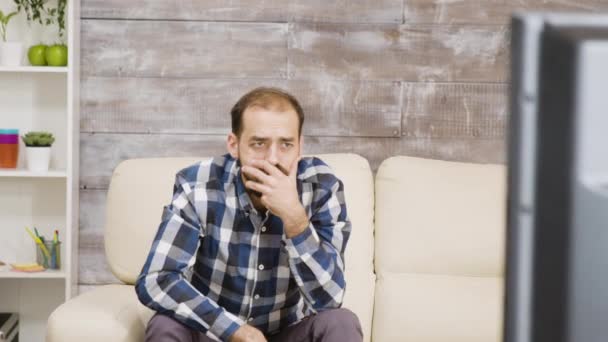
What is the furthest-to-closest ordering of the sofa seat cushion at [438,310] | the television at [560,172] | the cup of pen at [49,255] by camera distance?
the cup of pen at [49,255], the sofa seat cushion at [438,310], the television at [560,172]

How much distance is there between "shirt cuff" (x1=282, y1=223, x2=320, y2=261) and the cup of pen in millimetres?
1238

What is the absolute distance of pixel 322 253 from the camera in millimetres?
1835

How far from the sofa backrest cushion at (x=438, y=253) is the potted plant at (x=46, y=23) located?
1127mm

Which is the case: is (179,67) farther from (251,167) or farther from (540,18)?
(540,18)

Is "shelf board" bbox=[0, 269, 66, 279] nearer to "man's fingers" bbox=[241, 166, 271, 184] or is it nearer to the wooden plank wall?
the wooden plank wall

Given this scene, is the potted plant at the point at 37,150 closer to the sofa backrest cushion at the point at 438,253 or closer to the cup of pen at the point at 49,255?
the cup of pen at the point at 49,255

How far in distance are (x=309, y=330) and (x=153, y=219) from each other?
64cm

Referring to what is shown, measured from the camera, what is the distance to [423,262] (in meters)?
2.33

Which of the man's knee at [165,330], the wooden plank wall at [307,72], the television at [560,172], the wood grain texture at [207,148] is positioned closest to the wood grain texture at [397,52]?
the wooden plank wall at [307,72]

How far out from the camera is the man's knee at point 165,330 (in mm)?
1764

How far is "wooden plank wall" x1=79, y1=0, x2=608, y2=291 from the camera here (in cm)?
279

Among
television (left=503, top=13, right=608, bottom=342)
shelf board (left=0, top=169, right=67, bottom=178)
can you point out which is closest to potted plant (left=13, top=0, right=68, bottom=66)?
shelf board (left=0, top=169, right=67, bottom=178)

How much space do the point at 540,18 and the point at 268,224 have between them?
1.57 meters

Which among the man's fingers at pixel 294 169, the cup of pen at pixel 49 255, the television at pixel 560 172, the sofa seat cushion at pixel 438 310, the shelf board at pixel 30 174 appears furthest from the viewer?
the cup of pen at pixel 49 255
